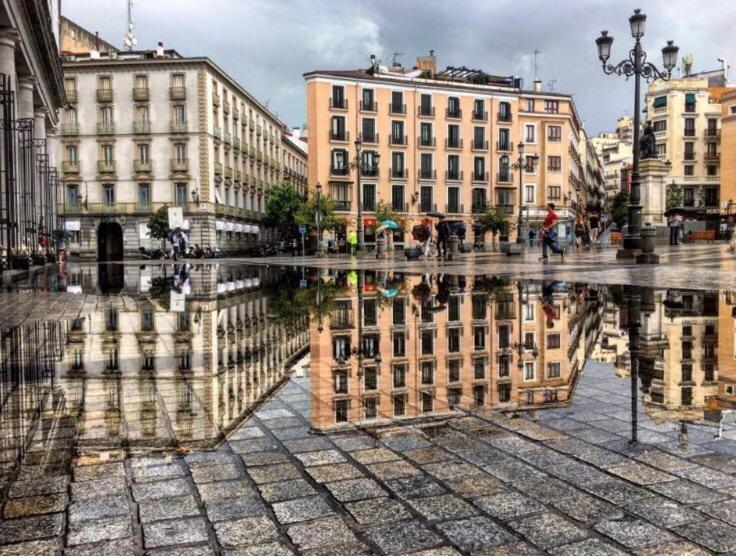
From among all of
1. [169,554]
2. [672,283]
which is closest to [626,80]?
[672,283]

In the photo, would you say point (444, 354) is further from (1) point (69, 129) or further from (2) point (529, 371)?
(1) point (69, 129)

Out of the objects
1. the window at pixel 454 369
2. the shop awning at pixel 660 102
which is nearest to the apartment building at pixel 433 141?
the shop awning at pixel 660 102

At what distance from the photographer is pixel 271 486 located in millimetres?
2836

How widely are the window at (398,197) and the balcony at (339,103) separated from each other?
348 inches

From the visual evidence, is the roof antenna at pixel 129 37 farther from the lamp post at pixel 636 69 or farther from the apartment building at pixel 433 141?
the lamp post at pixel 636 69

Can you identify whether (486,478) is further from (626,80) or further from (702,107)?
(702,107)

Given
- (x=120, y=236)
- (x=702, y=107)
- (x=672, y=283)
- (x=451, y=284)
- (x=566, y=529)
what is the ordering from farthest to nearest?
(x=702, y=107)
(x=120, y=236)
(x=451, y=284)
(x=672, y=283)
(x=566, y=529)

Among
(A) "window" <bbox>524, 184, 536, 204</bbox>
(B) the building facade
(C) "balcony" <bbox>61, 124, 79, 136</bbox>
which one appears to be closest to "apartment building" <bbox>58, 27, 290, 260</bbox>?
(C) "balcony" <bbox>61, 124, 79, 136</bbox>

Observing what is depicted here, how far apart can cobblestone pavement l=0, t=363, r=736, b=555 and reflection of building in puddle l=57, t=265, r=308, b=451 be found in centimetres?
29

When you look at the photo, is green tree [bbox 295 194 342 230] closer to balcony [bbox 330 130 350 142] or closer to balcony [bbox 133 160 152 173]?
balcony [bbox 330 130 350 142]

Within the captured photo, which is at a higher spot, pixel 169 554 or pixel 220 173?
pixel 220 173

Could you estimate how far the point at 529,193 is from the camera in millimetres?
68750

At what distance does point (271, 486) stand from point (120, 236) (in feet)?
194

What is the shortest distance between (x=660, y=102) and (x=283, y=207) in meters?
52.3
